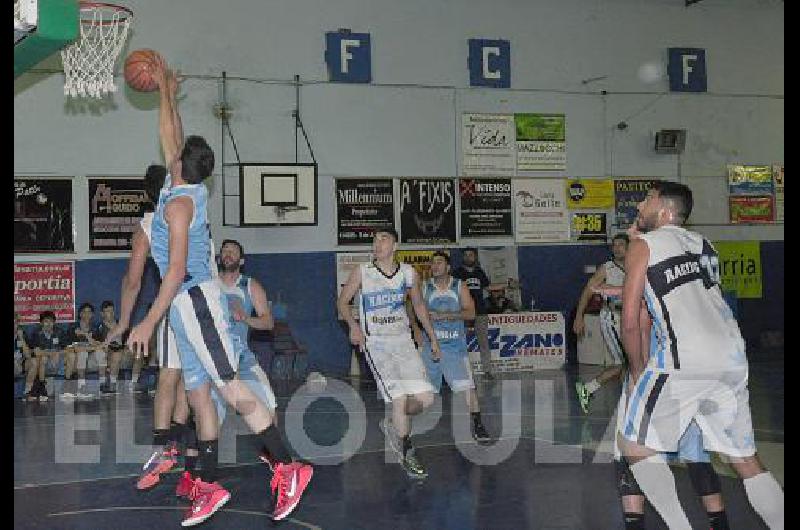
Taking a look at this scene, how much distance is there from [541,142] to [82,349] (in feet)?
32.1

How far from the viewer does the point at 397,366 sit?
28.5ft

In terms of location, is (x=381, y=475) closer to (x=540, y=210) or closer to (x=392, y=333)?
(x=392, y=333)

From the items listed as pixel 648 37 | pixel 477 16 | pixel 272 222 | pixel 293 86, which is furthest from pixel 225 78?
pixel 648 37

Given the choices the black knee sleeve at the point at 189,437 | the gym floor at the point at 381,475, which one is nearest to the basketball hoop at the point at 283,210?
the gym floor at the point at 381,475

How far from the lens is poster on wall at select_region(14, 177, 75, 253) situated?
1670 centimetres

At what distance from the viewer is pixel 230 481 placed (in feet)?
27.2

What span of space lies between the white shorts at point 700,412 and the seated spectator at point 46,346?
467 inches

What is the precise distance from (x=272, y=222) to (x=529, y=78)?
20.3 feet

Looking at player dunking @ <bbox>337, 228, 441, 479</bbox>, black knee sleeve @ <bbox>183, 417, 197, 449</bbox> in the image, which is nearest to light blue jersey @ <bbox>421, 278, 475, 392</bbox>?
player dunking @ <bbox>337, 228, 441, 479</bbox>

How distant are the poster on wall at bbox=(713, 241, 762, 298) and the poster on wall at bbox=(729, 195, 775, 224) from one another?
20.8 inches

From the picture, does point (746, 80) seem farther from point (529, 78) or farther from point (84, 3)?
point (84, 3)

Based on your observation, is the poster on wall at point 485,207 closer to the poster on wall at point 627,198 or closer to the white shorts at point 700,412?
the poster on wall at point 627,198

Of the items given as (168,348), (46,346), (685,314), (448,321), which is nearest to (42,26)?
(168,348)

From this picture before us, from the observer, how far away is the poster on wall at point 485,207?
19.6 m
